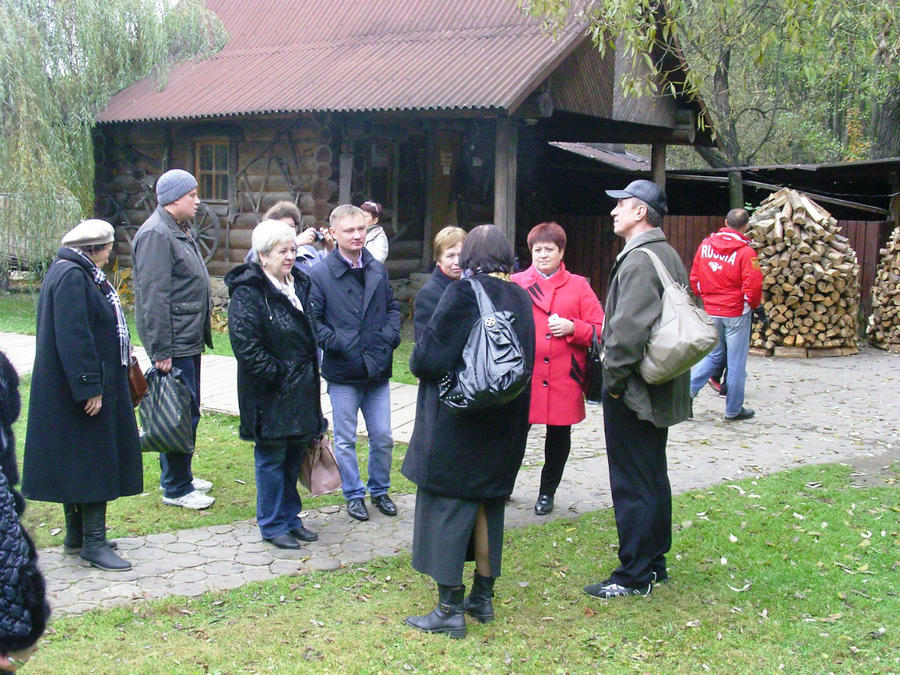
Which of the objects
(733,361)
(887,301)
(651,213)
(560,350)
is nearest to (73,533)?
(560,350)

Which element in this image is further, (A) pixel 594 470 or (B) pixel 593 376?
(A) pixel 594 470

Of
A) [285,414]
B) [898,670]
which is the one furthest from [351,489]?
[898,670]

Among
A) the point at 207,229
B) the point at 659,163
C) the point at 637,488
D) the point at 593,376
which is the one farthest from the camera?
the point at 659,163

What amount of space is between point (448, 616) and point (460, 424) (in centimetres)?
89

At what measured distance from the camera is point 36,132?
13000 mm

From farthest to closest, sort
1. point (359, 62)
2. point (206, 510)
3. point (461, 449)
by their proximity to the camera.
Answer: point (359, 62) < point (206, 510) < point (461, 449)

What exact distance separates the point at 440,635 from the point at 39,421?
92.2 inches

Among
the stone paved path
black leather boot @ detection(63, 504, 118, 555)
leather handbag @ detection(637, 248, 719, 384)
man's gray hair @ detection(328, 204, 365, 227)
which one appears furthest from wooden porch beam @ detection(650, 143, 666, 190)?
black leather boot @ detection(63, 504, 118, 555)

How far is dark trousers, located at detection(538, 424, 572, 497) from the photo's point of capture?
5855 millimetres

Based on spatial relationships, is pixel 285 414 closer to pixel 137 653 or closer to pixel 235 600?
pixel 235 600

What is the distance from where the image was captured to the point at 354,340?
18.6 ft

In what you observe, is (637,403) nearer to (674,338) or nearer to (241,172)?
(674,338)

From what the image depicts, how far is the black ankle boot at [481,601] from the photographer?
4.40 m

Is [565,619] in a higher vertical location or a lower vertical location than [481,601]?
lower
